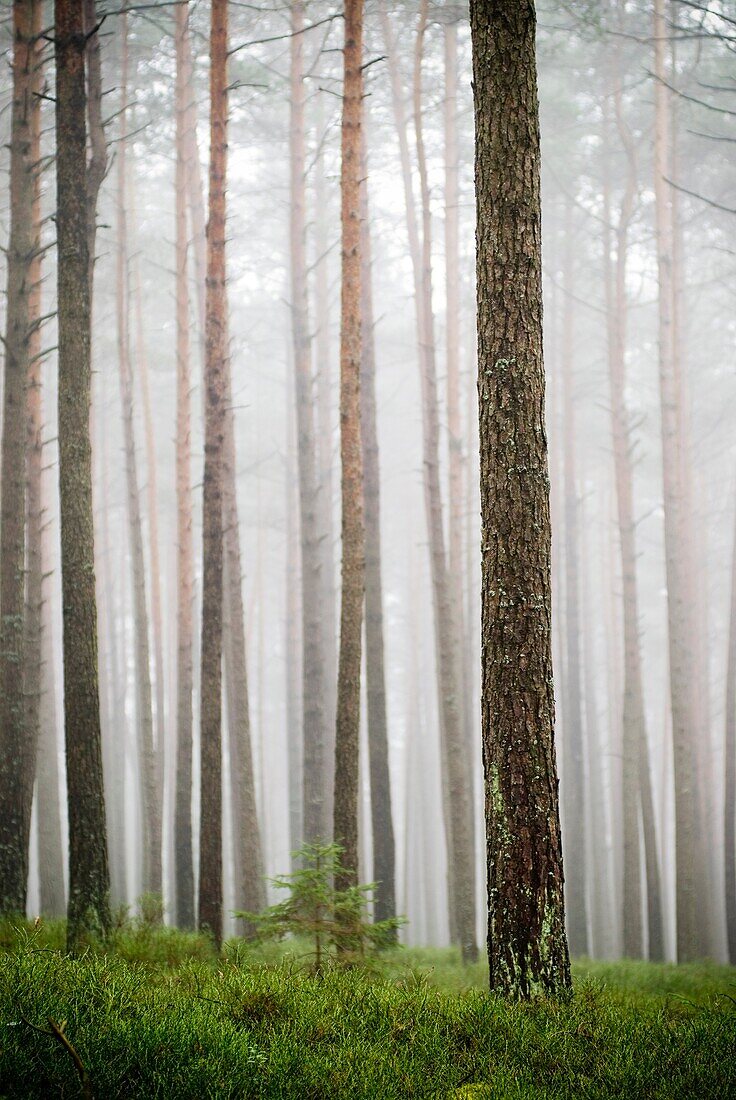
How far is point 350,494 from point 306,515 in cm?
516

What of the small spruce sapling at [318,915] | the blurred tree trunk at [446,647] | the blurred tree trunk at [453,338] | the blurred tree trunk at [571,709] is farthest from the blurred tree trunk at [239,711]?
the blurred tree trunk at [571,709]

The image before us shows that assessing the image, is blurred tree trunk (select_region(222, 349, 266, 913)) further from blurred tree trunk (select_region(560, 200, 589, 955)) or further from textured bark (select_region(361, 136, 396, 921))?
blurred tree trunk (select_region(560, 200, 589, 955))

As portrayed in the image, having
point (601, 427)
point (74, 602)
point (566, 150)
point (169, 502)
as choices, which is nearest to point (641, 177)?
point (566, 150)

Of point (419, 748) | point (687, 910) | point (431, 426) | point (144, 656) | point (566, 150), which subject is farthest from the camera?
point (419, 748)

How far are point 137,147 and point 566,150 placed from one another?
8567mm

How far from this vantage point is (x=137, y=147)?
1794cm

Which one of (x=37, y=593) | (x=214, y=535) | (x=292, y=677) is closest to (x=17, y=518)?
(x=37, y=593)

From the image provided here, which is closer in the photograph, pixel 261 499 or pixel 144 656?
pixel 144 656

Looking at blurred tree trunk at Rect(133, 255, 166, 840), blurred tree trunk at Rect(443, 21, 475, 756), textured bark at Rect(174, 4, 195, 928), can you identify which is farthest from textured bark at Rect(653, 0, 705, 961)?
blurred tree trunk at Rect(133, 255, 166, 840)

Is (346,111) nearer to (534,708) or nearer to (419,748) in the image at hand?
(534,708)

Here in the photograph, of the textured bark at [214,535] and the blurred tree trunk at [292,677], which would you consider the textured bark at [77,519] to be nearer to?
the textured bark at [214,535]

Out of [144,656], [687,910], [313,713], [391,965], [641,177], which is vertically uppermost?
[641,177]

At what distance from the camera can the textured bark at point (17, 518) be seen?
8.73m

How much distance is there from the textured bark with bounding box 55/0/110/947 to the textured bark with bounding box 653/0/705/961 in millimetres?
8514
